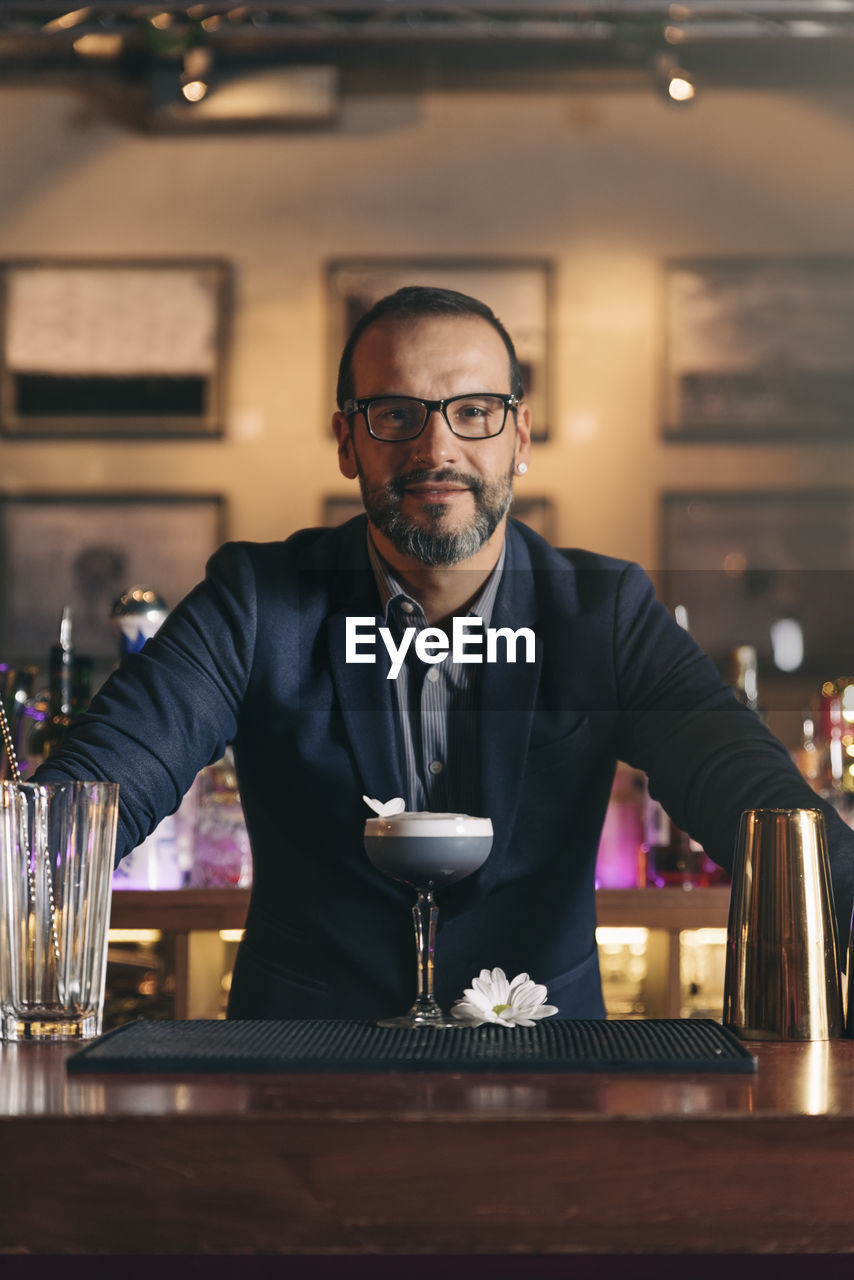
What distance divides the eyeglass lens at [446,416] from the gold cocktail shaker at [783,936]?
2.49ft

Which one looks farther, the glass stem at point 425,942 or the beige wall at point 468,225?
the beige wall at point 468,225

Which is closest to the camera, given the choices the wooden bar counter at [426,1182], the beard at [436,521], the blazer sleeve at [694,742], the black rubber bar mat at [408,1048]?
the wooden bar counter at [426,1182]

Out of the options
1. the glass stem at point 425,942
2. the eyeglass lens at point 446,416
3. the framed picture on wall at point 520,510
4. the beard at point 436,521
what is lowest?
the glass stem at point 425,942

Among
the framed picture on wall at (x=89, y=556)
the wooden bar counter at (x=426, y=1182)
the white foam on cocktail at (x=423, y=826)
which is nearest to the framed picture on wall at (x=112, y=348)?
the framed picture on wall at (x=89, y=556)

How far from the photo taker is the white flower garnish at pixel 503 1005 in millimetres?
977

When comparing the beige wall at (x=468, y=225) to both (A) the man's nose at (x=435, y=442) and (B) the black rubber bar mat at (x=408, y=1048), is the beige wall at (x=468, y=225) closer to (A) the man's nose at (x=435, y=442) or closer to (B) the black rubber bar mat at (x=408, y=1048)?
(A) the man's nose at (x=435, y=442)

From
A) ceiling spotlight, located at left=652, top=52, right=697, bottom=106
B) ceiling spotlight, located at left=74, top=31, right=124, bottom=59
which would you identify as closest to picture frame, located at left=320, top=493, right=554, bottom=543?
ceiling spotlight, located at left=652, top=52, right=697, bottom=106

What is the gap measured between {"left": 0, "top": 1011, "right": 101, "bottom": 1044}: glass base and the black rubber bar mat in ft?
0.10

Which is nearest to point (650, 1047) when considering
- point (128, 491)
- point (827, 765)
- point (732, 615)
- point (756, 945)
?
point (756, 945)

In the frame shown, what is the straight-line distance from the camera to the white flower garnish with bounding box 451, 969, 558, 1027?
977 mm

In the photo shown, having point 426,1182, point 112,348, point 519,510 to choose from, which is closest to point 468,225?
point 519,510

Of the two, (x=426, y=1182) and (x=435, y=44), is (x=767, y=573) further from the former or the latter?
(x=426, y=1182)

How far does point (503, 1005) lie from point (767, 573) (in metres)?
2.24

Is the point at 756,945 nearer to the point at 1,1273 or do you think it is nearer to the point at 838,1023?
the point at 838,1023
